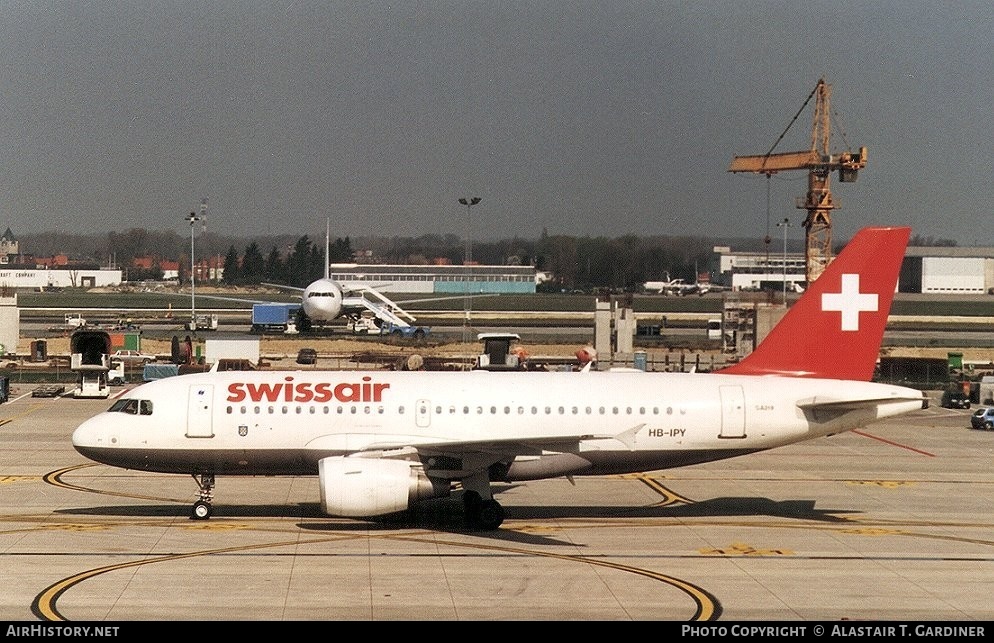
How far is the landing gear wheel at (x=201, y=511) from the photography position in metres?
32.5

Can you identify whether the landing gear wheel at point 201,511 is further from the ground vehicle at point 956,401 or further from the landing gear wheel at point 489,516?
the ground vehicle at point 956,401

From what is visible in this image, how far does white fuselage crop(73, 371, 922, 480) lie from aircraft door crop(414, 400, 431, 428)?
40mm

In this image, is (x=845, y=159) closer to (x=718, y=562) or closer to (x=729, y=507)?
(x=729, y=507)

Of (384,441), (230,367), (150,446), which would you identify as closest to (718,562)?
(384,441)

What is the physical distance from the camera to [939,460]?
153ft

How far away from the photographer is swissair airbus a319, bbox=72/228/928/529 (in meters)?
32.1

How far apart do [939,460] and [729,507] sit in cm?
1501

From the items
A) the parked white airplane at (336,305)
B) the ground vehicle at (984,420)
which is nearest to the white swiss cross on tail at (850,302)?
the ground vehicle at (984,420)

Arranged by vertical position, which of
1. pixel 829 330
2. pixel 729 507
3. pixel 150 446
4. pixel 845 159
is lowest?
pixel 729 507

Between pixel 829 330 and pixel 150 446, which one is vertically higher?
pixel 829 330

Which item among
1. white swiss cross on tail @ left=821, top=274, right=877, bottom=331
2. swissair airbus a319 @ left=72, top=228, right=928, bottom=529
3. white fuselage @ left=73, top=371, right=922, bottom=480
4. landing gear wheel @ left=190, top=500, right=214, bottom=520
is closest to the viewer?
swissair airbus a319 @ left=72, top=228, right=928, bottom=529

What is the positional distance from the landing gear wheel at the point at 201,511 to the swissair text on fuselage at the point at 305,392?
3069 millimetres

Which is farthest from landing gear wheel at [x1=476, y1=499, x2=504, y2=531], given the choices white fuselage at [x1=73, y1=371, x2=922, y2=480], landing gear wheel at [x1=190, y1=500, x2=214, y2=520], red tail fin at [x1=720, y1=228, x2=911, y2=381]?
red tail fin at [x1=720, y1=228, x2=911, y2=381]

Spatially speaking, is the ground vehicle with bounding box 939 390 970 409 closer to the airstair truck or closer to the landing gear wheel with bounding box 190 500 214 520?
the landing gear wheel with bounding box 190 500 214 520
